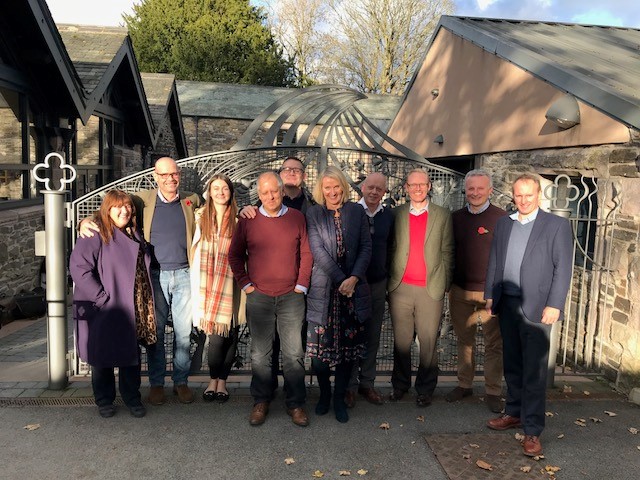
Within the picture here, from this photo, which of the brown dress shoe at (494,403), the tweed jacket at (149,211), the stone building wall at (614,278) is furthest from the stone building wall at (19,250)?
the stone building wall at (614,278)

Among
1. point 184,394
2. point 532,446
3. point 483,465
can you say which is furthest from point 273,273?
point 532,446

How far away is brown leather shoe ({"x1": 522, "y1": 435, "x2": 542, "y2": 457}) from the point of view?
3.44 m

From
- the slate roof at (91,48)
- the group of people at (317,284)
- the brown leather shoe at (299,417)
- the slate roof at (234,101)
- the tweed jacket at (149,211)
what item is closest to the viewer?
the group of people at (317,284)

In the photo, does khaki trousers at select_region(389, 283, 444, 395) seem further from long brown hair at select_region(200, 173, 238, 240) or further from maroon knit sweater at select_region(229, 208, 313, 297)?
long brown hair at select_region(200, 173, 238, 240)

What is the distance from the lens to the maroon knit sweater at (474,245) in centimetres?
400

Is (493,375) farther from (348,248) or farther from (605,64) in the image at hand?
(605,64)

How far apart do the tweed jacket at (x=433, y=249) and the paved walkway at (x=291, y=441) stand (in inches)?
40.6

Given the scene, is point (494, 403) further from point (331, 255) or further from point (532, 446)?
point (331, 255)

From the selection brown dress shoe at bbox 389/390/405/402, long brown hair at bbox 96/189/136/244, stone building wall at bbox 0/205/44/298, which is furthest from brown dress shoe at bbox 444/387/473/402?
stone building wall at bbox 0/205/44/298

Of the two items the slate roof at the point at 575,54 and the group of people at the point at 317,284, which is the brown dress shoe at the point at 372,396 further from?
the slate roof at the point at 575,54

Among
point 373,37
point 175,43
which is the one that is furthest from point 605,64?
point 175,43

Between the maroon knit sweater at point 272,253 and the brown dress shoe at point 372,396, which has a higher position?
the maroon knit sweater at point 272,253

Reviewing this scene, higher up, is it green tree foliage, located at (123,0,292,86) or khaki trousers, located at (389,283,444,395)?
green tree foliage, located at (123,0,292,86)

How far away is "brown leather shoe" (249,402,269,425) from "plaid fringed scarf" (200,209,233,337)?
64cm
